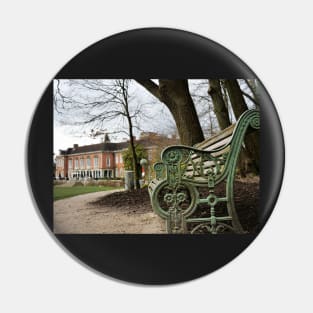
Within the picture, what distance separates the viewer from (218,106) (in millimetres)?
3672

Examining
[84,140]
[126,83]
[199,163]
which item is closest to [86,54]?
[126,83]

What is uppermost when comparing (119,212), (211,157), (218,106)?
(218,106)

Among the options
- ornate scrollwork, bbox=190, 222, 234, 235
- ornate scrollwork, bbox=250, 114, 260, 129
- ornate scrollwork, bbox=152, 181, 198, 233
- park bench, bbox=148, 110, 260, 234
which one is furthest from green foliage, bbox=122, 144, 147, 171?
ornate scrollwork, bbox=250, 114, 260, 129

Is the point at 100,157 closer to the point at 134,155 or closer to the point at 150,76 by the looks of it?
the point at 134,155

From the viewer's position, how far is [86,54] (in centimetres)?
365

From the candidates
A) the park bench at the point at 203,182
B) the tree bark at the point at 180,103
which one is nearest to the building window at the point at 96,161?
the park bench at the point at 203,182

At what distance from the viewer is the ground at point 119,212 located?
3.66m

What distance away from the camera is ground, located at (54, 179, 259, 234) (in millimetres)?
3660

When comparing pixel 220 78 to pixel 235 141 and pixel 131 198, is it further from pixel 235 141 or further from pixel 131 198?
pixel 131 198

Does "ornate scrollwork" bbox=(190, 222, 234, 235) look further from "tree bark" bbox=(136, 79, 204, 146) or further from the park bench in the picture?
"tree bark" bbox=(136, 79, 204, 146)

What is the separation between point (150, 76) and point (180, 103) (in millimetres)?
298

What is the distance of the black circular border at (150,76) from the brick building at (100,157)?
119 millimetres

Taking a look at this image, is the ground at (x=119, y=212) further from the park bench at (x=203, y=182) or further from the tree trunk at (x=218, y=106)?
the tree trunk at (x=218, y=106)

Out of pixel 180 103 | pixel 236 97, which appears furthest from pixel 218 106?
pixel 180 103
